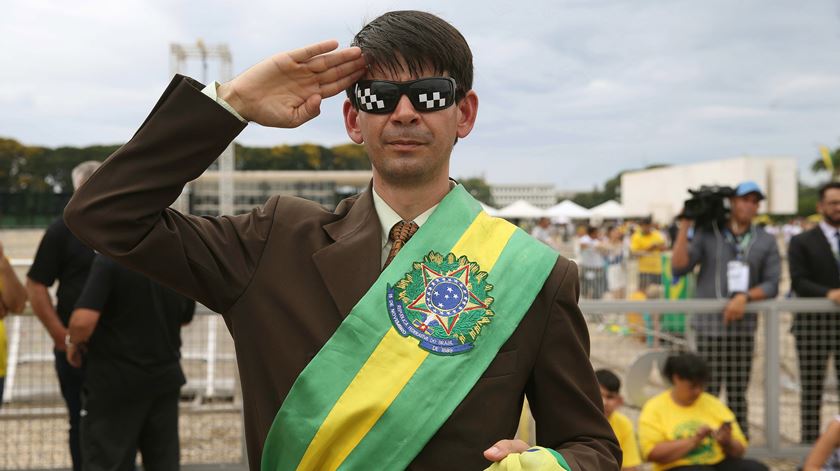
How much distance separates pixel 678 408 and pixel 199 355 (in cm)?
329

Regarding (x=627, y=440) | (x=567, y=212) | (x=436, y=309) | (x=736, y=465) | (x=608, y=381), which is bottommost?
(x=736, y=465)

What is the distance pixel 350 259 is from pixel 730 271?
16.4 ft

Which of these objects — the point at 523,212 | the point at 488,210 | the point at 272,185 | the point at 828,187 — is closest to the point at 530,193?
the point at 272,185

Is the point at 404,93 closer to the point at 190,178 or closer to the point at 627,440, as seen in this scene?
the point at 190,178

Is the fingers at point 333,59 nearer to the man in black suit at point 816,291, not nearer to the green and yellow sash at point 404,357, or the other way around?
the green and yellow sash at point 404,357

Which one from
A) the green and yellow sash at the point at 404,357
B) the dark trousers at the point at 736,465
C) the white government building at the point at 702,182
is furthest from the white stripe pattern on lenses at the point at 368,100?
the white government building at the point at 702,182

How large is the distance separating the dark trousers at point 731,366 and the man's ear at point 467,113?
4.55m

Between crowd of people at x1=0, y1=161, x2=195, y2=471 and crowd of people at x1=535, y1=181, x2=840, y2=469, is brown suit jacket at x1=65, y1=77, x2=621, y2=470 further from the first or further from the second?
crowd of people at x1=535, y1=181, x2=840, y2=469

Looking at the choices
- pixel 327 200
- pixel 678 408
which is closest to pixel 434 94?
pixel 678 408

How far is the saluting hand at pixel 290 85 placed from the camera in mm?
1778

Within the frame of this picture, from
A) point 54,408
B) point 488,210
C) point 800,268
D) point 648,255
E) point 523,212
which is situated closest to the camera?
point 54,408

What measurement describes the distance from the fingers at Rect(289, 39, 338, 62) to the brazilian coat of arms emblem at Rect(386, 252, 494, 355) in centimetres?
51

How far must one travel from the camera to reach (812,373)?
6.20 metres

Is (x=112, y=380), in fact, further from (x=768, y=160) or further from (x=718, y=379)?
(x=768, y=160)
